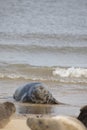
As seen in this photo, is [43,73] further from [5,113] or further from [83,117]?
[83,117]

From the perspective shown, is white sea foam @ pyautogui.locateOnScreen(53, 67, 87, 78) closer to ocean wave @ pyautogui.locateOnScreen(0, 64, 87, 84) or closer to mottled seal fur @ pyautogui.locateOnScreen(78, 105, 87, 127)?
ocean wave @ pyautogui.locateOnScreen(0, 64, 87, 84)

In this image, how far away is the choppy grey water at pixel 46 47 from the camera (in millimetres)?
10336

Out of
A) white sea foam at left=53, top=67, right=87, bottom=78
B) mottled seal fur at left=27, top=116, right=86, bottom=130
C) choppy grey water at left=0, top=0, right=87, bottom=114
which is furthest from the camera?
white sea foam at left=53, top=67, right=87, bottom=78

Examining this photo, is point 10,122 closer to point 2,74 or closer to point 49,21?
point 2,74

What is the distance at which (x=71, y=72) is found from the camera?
11703 millimetres

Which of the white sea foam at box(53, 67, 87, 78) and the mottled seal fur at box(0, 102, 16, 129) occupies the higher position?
the white sea foam at box(53, 67, 87, 78)

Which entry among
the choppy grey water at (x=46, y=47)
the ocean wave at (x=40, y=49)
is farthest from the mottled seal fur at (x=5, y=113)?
the ocean wave at (x=40, y=49)

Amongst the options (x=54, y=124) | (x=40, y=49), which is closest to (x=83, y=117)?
(x=54, y=124)

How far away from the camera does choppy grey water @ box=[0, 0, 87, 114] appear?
33.9 feet

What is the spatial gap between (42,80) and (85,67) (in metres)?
1.75

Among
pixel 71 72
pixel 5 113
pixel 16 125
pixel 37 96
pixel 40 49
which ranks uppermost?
pixel 40 49

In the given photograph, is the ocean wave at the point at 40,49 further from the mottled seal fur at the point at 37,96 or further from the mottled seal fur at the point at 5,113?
the mottled seal fur at the point at 5,113

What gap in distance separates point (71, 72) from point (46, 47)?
13.8 feet

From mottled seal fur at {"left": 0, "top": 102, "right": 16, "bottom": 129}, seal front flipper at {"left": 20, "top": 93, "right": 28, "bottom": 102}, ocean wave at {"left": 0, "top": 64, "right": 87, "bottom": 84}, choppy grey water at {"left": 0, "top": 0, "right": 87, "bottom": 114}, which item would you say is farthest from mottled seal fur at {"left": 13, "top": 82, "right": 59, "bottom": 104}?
ocean wave at {"left": 0, "top": 64, "right": 87, "bottom": 84}
